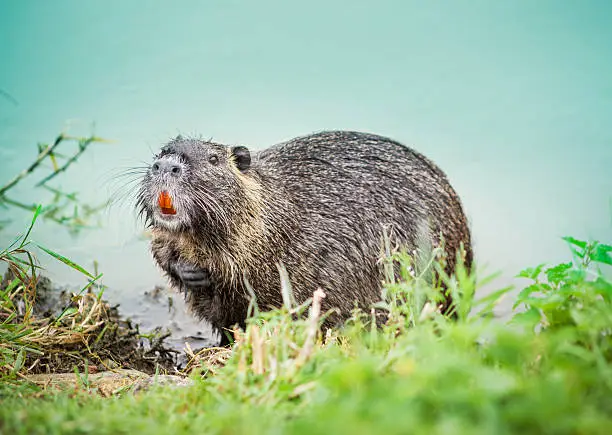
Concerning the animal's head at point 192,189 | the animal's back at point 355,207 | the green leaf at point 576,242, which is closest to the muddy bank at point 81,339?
the animal's head at point 192,189

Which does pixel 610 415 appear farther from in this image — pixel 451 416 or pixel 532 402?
pixel 451 416

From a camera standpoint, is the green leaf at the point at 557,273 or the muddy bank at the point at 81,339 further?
the muddy bank at the point at 81,339

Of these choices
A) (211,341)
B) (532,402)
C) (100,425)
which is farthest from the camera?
(211,341)

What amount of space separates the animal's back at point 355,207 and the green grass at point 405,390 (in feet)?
6.94

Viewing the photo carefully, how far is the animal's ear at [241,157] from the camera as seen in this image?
4.51 meters

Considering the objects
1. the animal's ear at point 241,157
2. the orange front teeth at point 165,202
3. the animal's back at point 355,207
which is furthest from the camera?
the animal's back at point 355,207

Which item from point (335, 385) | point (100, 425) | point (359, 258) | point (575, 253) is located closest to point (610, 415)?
point (335, 385)

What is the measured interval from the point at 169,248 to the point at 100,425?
2.98 m

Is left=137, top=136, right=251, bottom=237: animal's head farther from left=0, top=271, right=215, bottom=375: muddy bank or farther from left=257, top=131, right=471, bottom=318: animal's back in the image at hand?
left=0, top=271, right=215, bottom=375: muddy bank

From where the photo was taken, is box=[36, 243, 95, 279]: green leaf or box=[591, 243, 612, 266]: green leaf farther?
box=[36, 243, 95, 279]: green leaf

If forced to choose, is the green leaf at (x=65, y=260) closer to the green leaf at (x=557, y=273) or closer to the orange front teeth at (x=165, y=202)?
the orange front teeth at (x=165, y=202)

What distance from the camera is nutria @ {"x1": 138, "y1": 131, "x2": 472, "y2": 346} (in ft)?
13.8

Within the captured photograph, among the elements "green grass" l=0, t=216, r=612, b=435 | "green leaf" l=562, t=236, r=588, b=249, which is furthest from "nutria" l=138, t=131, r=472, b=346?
"green grass" l=0, t=216, r=612, b=435

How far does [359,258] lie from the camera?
4746mm
